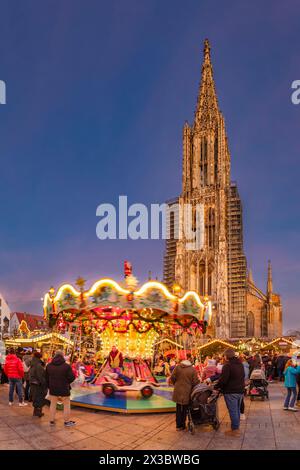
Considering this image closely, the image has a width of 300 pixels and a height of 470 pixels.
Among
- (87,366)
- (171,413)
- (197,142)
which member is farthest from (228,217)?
(171,413)

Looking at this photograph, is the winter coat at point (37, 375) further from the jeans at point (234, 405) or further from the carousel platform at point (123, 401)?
the jeans at point (234, 405)

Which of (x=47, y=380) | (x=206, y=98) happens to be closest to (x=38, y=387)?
(x=47, y=380)

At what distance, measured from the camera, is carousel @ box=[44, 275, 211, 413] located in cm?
1075

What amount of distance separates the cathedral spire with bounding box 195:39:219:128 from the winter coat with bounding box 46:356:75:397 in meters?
63.4

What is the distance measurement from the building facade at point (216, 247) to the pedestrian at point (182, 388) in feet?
146

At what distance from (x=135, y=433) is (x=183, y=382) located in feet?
4.35

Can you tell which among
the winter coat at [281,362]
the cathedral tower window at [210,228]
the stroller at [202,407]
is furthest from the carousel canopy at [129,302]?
the cathedral tower window at [210,228]

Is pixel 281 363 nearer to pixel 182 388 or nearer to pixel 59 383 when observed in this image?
pixel 182 388

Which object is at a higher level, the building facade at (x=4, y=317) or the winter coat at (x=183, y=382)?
the winter coat at (x=183, y=382)

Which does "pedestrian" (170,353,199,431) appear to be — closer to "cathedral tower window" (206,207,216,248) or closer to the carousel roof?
the carousel roof

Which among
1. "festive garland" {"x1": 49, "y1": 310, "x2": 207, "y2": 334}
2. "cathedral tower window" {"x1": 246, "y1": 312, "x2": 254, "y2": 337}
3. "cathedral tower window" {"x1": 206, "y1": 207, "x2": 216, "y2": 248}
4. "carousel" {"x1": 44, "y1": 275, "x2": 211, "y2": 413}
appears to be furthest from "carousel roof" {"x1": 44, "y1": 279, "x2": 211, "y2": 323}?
"cathedral tower window" {"x1": 246, "y1": 312, "x2": 254, "y2": 337}

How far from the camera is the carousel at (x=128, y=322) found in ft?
35.3

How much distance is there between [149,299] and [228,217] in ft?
165
